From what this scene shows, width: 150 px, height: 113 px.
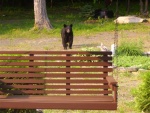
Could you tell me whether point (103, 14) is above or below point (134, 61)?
above

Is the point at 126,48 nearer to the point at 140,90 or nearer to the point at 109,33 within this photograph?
the point at 140,90

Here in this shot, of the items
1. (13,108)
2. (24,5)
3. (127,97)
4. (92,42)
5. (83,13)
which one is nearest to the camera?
(13,108)

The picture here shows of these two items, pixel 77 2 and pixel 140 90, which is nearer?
pixel 140 90

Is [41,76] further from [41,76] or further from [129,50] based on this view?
[129,50]

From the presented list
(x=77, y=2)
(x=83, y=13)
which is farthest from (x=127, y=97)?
(x=77, y=2)

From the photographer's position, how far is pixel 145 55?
14.1 metres

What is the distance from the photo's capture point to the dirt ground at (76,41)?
721 inches

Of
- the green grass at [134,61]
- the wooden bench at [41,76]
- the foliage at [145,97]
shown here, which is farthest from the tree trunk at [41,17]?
the foliage at [145,97]

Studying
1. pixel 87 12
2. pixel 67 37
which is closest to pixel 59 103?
pixel 67 37

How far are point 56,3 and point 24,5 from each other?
258cm

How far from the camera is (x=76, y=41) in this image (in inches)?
787

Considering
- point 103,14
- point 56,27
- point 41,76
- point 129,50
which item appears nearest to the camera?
point 41,76

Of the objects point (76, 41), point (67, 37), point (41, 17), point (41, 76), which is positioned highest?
point (41, 17)

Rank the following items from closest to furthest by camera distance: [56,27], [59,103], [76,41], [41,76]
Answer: [59,103] < [41,76] < [76,41] < [56,27]
